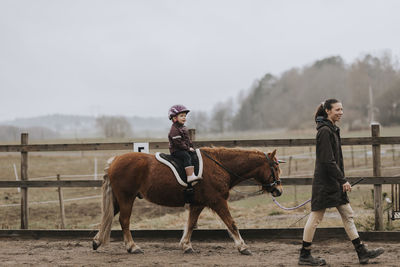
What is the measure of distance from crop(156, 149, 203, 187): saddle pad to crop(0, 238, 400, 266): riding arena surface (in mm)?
→ 1173

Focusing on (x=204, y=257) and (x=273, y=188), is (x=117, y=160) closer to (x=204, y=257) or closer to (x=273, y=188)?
(x=204, y=257)

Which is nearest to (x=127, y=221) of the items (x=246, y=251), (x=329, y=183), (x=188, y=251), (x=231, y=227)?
(x=188, y=251)

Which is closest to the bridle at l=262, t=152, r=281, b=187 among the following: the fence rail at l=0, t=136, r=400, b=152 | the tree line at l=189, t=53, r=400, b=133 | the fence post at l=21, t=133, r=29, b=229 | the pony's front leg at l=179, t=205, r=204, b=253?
the fence rail at l=0, t=136, r=400, b=152

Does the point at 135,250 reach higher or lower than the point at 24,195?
lower

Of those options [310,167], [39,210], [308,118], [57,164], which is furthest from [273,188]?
[308,118]

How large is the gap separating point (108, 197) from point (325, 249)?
11.5 ft

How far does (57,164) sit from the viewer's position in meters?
23.0

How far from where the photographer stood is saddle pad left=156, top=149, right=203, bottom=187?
634cm

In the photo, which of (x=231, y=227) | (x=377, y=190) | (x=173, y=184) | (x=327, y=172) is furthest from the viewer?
(x=377, y=190)

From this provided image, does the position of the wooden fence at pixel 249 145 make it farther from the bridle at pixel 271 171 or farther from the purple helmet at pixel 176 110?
the purple helmet at pixel 176 110

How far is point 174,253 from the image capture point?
21.1 feet

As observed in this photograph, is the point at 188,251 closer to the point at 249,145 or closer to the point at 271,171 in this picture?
the point at 271,171

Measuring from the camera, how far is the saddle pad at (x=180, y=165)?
6.34 m

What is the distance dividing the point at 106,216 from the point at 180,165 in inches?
55.8
